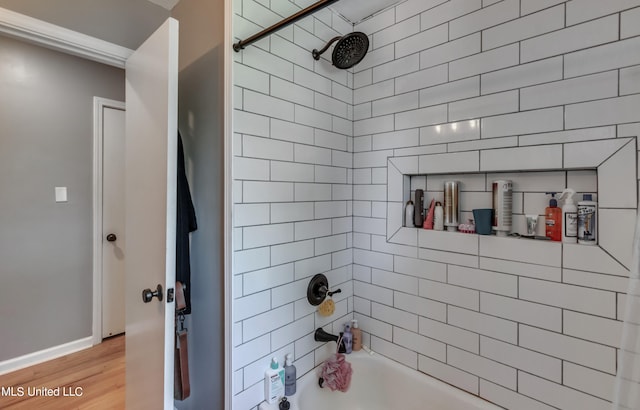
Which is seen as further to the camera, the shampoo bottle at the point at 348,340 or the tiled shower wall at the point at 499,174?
the shampoo bottle at the point at 348,340

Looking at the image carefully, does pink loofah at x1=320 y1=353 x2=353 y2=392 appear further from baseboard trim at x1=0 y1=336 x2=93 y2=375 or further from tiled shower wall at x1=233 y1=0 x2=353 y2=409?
baseboard trim at x1=0 y1=336 x2=93 y2=375

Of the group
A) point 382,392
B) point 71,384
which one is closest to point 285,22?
point 382,392

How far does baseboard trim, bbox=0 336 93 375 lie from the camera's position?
2.06 meters

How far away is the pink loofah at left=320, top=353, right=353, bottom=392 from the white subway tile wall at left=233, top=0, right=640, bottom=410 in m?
0.09

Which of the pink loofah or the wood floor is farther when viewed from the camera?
the wood floor

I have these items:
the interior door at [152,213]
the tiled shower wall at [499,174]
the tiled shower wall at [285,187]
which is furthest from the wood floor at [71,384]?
the tiled shower wall at [499,174]

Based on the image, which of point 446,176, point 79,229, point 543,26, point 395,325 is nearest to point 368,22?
point 543,26

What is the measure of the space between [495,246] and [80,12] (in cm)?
235

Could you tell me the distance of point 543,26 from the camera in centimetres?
110

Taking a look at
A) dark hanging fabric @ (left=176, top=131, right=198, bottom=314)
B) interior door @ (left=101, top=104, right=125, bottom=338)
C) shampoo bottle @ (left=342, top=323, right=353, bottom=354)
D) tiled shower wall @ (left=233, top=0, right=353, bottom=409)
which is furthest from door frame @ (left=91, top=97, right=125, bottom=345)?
shampoo bottle @ (left=342, top=323, right=353, bottom=354)

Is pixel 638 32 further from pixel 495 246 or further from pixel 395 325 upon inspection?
pixel 395 325

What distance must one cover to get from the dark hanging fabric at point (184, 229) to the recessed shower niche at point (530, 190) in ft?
3.46

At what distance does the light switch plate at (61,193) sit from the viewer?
2.27 meters

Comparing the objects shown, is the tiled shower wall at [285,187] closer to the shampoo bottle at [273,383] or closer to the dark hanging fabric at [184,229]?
the shampoo bottle at [273,383]
